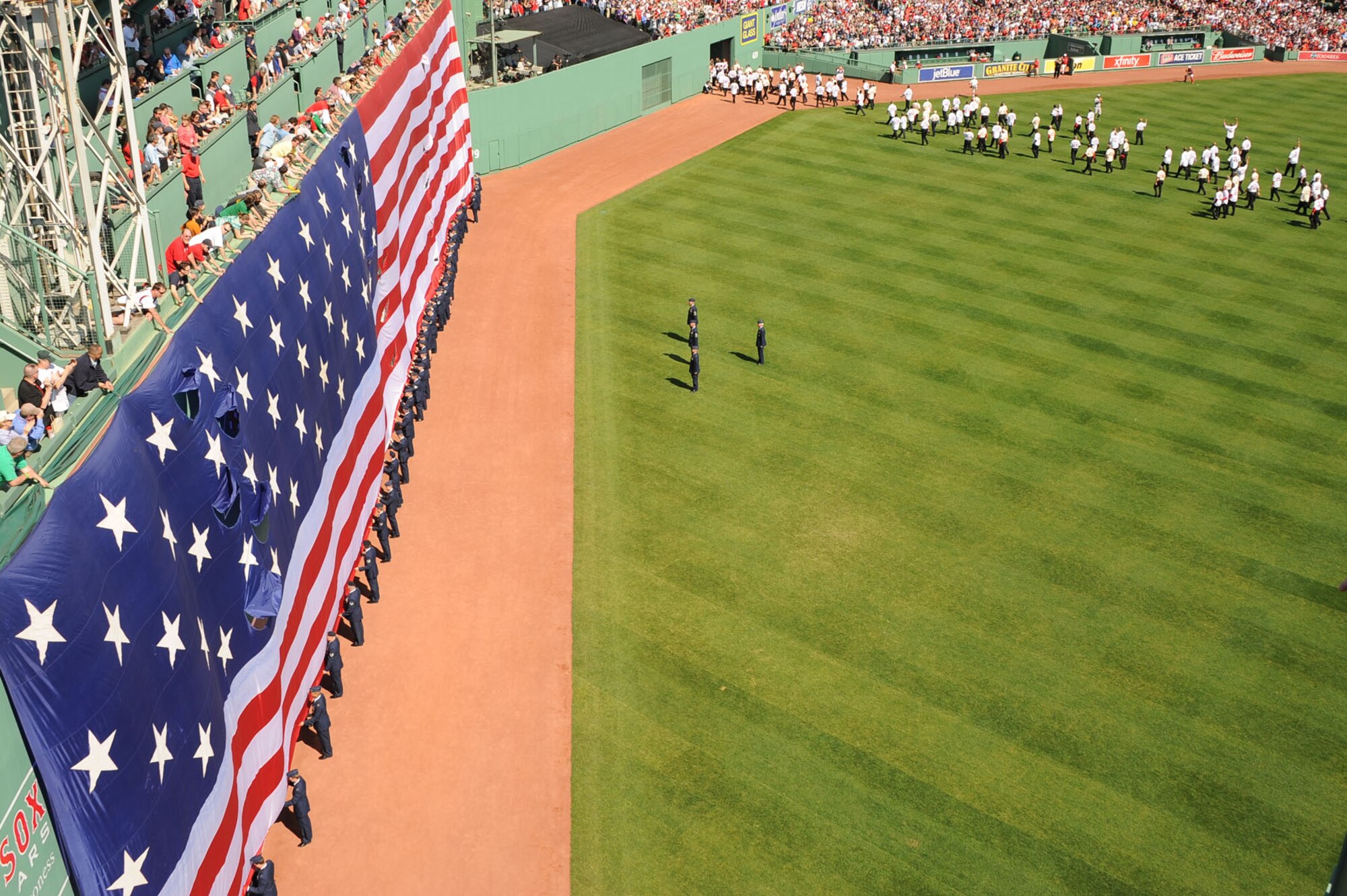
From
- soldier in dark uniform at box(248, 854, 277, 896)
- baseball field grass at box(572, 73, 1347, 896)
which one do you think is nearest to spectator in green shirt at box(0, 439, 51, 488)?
soldier in dark uniform at box(248, 854, 277, 896)

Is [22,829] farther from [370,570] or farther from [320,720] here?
[370,570]

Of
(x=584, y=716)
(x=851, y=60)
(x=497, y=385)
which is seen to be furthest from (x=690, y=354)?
(x=851, y=60)

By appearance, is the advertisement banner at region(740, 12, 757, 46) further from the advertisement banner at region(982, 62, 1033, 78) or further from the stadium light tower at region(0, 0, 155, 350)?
the stadium light tower at region(0, 0, 155, 350)

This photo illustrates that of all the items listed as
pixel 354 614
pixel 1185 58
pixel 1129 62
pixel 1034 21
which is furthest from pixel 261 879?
pixel 1185 58

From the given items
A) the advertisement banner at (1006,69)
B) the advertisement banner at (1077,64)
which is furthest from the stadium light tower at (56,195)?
the advertisement banner at (1077,64)

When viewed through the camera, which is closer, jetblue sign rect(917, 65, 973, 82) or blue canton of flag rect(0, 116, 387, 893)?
blue canton of flag rect(0, 116, 387, 893)

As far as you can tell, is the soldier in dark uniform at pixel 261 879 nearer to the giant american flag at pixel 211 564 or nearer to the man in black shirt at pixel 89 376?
the giant american flag at pixel 211 564
